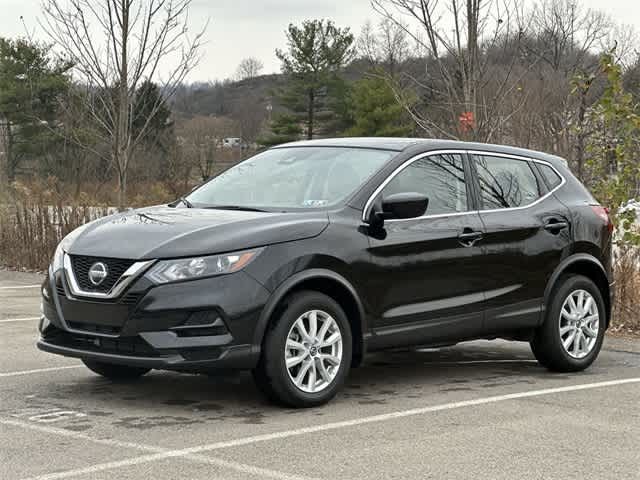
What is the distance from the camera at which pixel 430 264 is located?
295 inches

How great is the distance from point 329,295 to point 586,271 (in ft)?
8.81

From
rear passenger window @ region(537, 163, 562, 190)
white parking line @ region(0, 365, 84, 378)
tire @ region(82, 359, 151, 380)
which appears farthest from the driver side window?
white parking line @ region(0, 365, 84, 378)

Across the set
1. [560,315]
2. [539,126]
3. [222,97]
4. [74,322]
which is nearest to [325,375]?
[74,322]

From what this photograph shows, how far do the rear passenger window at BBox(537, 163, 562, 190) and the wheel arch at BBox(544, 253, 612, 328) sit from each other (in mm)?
595

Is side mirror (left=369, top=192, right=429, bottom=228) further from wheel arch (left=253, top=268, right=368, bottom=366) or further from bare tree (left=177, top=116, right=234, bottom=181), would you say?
bare tree (left=177, top=116, right=234, bottom=181)

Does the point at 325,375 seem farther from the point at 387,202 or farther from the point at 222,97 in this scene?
the point at 222,97

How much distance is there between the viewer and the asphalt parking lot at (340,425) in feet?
17.7

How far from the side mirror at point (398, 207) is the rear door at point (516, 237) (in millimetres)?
859

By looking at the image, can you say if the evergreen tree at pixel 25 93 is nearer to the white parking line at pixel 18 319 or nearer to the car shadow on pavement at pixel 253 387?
the white parking line at pixel 18 319

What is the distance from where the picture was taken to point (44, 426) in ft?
20.5

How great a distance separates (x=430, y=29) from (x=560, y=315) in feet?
A: 20.5

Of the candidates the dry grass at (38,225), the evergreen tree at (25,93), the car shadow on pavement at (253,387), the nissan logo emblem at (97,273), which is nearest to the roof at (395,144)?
the car shadow on pavement at (253,387)

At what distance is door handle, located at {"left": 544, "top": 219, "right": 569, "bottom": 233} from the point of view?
841cm

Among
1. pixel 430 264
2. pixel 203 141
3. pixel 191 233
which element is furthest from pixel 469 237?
pixel 203 141
